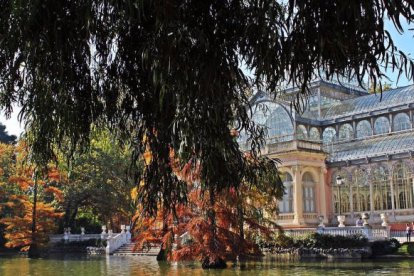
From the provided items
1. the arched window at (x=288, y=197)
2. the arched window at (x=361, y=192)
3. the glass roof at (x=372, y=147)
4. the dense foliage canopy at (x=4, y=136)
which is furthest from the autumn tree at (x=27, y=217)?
the dense foliage canopy at (x=4, y=136)

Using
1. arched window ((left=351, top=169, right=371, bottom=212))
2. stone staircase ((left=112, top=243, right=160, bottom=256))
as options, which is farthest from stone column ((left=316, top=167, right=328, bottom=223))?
stone staircase ((left=112, top=243, right=160, bottom=256))

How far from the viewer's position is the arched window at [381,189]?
31328 mm

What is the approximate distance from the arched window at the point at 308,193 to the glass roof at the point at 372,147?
217 centimetres

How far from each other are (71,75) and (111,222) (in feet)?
132

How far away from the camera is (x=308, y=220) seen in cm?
3212

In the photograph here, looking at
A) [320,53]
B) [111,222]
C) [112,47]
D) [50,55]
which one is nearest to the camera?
[320,53]

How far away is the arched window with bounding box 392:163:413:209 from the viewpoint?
3033cm

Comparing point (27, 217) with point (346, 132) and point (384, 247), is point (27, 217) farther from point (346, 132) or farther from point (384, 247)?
point (346, 132)

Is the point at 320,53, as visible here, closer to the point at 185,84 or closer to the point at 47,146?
the point at 185,84

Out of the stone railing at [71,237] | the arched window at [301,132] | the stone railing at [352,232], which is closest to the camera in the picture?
the stone railing at [352,232]

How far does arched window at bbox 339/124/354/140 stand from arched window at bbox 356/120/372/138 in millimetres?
497

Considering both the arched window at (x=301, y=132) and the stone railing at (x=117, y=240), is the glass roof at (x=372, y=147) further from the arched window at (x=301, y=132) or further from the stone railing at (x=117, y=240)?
the stone railing at (x=117, y=240)

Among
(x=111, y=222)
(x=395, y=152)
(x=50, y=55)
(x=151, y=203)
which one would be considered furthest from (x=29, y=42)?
(x=111, y=222)

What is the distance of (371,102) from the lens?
35.4 metres
